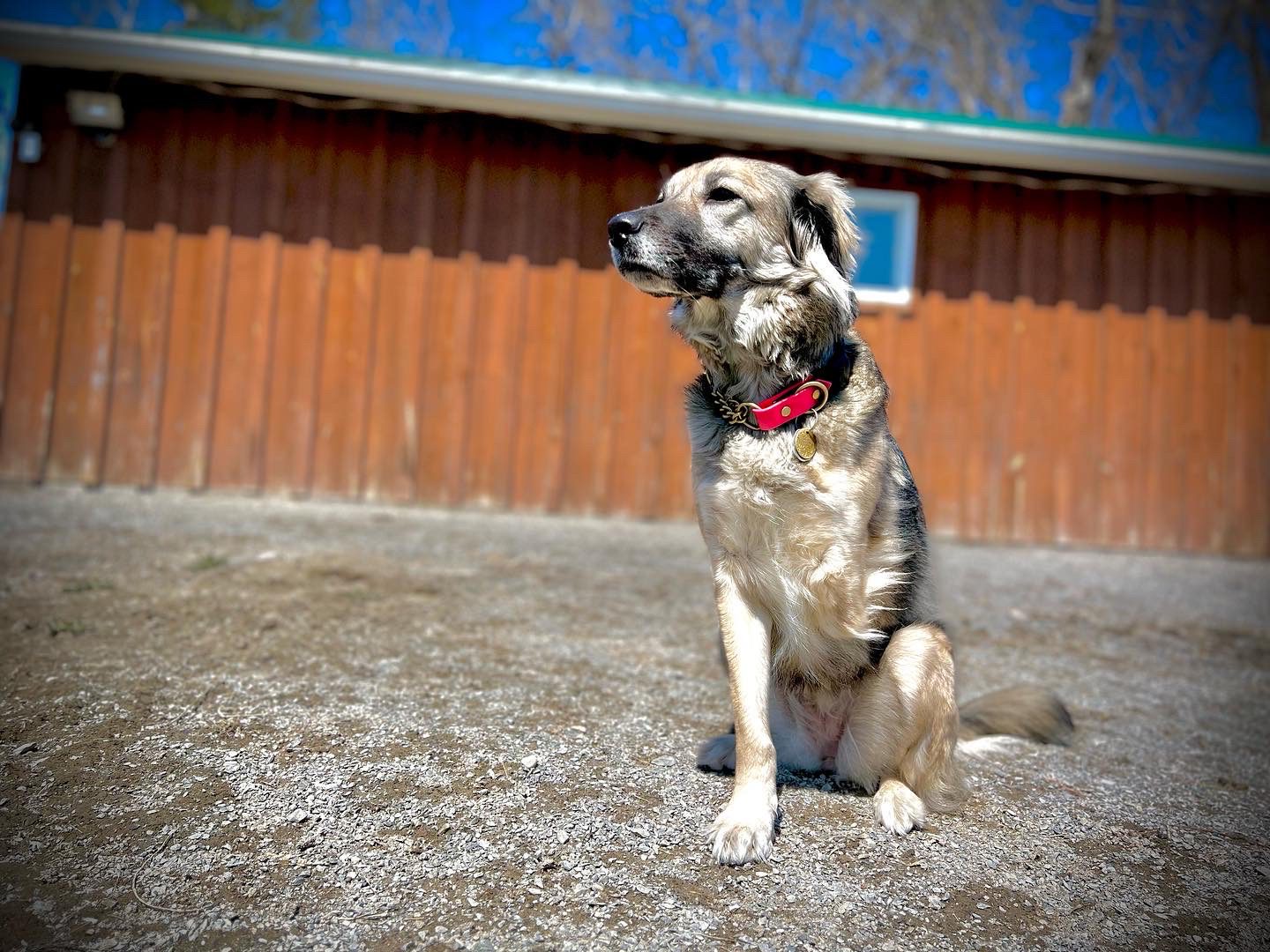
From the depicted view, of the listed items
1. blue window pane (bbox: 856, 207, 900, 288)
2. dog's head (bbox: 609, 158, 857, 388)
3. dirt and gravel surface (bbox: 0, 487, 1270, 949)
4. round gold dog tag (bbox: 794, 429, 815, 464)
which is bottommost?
dirt and gravel surface (bbox: 0, 487, 1270, 949)

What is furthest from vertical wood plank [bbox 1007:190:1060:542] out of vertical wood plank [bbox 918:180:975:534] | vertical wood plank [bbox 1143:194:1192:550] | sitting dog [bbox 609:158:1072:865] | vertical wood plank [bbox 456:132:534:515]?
sitting dog [bbox 609:158:1072:865]

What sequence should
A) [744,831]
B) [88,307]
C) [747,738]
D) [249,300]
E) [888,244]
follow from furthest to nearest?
[888,244] → [249,300] → [88,307] → [747,738] → [744,831]

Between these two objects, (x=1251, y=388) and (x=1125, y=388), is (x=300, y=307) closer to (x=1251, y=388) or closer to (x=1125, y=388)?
(x=1125, y=388)

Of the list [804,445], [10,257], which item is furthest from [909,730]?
[10,257]

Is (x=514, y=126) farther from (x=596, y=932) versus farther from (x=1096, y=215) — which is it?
(x=596, y=932)

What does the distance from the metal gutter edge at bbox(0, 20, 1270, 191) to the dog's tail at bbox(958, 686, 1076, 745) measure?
5175 mm

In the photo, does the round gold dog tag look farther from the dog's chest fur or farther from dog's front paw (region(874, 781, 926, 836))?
dog's front paw (region(874, 781, 926, 836))

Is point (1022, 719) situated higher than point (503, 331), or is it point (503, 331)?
point (503, 331)

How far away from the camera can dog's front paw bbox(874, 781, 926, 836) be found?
2016 mm

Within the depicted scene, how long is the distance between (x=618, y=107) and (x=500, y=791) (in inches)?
223

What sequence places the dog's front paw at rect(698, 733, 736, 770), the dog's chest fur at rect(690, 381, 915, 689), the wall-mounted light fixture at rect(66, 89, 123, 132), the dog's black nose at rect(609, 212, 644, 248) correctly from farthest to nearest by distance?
the wall-mounted light fixture at rect(66, 89, 123, 132), the dog's front paw at rect(698, 733, 736, 770), the dog's black nose at rect(609, 212, 644, 248), the dog's chest fur at rect(690, 381, 915, 689)

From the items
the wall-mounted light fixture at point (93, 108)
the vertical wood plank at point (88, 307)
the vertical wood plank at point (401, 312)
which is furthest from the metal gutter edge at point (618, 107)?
the vertical wood plank at point (88, 307)

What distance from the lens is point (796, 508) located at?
1993 millimetres

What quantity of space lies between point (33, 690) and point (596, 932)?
2.00 metres
